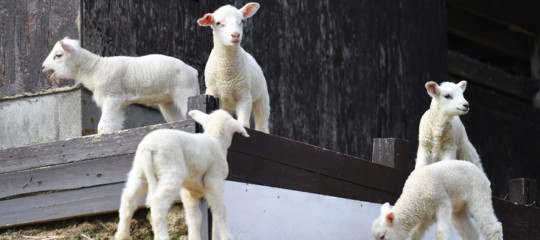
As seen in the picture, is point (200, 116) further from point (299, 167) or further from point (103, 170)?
point (299, 167)

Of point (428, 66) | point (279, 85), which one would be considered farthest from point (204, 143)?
point (428, 66)

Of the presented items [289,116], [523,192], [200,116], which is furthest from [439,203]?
[289,116]

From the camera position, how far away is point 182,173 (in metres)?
5.19

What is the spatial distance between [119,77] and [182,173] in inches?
78.6

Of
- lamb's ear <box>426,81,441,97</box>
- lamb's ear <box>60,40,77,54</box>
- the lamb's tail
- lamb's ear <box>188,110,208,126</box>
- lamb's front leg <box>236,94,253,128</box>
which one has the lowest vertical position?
the lamb's tail

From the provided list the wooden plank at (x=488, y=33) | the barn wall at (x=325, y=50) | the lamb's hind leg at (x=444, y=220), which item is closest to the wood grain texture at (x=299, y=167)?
the lamb's hind leg at (x=444, y=220)

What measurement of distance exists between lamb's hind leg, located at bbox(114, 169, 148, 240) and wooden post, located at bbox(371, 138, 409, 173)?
3031 mm

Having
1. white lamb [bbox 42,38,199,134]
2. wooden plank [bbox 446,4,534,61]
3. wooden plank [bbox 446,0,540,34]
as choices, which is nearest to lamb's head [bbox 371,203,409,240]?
white lamb [bbox 42,38,199,134]

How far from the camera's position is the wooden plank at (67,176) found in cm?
634

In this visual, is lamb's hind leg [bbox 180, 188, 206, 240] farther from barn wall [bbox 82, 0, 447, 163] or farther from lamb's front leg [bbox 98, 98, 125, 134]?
barn wall [bbox 82, 0, 447, 163]

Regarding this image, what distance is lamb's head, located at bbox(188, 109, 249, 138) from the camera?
221 inches

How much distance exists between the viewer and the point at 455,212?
6883 mm

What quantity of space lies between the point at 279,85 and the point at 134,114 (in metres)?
1.76

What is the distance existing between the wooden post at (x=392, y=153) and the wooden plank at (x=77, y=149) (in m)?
2.26
